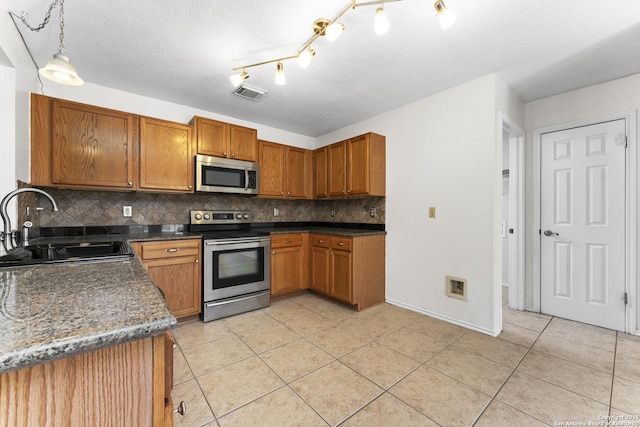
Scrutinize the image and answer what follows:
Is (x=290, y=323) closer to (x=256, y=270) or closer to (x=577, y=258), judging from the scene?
(x=256, y=270)

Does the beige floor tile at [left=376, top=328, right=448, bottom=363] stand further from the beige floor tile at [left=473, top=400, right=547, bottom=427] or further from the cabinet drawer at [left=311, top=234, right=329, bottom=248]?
the cabinet drawer at [left=311, top=234, right=329, bottom=248]

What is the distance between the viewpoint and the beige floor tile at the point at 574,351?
6.39ft

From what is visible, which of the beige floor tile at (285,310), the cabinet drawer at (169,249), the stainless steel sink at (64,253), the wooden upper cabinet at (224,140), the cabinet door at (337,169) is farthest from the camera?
the cabinet door at (337,169)

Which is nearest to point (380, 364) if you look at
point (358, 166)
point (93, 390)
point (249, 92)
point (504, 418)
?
point (504, 418)

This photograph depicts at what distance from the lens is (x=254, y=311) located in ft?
9.80

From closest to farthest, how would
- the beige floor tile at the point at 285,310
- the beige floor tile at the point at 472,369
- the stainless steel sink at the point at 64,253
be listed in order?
the stainless steel sink at the point at 64,253, the beige floor tile at the point at 472,369, the beige floor tile at the point at 285,310

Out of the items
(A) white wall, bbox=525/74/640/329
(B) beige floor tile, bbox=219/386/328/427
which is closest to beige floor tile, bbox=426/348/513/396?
(B) beige floor tile, bbox=219/386/328/427

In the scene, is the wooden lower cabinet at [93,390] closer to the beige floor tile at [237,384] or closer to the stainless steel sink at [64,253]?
the stainless steel sink at [64,253]

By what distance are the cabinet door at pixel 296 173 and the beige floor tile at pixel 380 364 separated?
2303 millimetres

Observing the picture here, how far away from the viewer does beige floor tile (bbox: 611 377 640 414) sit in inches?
59.4

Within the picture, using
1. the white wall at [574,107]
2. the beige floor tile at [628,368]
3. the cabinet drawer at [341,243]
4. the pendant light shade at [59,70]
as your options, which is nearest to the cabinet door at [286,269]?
the cabinet drawer at [341,243]

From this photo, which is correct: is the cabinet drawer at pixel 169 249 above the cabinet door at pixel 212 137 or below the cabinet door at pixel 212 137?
below

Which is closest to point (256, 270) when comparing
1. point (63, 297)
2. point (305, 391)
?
point (305, 391)

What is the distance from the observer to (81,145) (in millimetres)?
2354
